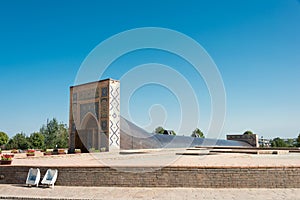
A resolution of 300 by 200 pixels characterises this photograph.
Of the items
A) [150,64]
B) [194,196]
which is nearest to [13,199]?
[194,196]

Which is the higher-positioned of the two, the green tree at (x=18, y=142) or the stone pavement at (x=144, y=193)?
the green tree at (x=18, y=142)

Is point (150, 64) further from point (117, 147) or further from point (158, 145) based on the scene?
point (158, 145)

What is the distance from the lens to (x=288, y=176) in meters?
6.57

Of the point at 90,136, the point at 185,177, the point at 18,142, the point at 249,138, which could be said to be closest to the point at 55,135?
the point at 18,142

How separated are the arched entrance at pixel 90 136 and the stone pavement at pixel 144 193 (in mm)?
13391

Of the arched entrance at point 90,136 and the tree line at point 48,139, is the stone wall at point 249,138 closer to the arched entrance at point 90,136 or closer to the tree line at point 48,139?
the tree line at point 48,139

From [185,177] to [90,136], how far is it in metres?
15.9

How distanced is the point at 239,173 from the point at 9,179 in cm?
668

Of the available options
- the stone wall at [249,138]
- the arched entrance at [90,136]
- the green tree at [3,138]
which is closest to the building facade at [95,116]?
the arched entrance at [90,136]

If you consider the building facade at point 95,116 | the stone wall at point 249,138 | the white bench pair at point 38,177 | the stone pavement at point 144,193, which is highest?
the building facade at point 95,116

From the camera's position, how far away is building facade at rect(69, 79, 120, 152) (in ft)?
66.7

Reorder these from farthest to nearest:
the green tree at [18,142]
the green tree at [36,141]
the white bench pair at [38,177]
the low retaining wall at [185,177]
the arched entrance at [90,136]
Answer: the green tree at [18,142] < the green tree at [36,141] < the arched entrance at [90,136] < the white bench pair at [38,177] < the low retaining wall at [185,177]

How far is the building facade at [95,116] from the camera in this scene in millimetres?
20328

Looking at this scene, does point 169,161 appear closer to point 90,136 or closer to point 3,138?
point 90,136
